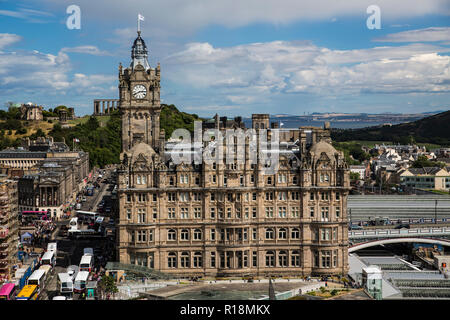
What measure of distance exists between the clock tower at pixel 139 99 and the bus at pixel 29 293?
28343 mm

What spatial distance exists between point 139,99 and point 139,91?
124cm

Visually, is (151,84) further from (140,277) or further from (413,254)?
(413,254)

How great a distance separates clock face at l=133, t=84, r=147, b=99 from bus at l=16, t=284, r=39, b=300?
3360cm

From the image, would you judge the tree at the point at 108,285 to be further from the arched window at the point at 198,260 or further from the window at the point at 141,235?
the arched window at the point at 198,260

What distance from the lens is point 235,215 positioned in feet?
263

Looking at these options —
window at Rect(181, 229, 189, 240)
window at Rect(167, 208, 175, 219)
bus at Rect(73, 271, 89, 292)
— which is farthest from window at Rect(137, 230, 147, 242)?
bus at Rect(73, 271, 89, 292)

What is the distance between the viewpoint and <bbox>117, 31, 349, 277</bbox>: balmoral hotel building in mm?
79250

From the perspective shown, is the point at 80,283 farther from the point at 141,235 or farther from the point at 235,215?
the point at 235,215

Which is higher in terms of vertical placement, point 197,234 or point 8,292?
point 197,234

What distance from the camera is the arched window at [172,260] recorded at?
8012cm

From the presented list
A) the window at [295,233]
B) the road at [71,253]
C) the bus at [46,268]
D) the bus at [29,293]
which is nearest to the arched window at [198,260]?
the window at [295,233]

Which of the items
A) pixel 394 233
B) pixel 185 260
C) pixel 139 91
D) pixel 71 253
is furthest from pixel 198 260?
pixel 394 233

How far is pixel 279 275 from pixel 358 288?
11.2m

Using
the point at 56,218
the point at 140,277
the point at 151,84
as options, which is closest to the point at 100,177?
the point at 56,218
